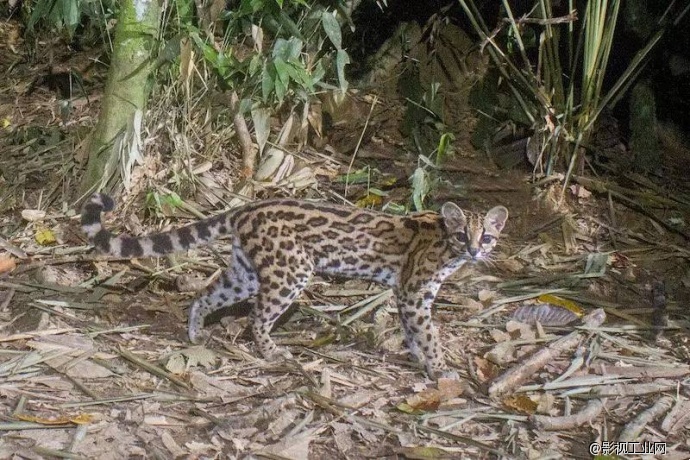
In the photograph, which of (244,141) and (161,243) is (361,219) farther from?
(244,141)

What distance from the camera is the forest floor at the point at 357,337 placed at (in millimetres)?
5008

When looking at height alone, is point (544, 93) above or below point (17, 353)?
above

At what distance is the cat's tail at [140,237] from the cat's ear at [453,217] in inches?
53.7

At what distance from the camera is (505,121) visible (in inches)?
336

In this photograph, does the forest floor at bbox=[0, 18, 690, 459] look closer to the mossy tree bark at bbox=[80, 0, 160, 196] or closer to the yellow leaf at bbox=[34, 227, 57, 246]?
the yellow leaf at bbox=[34, 227, 57, 246]

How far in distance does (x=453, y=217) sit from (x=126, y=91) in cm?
271


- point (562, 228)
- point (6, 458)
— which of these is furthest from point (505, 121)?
point (6, 458)

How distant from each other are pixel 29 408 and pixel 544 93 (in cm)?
477

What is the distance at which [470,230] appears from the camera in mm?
5898

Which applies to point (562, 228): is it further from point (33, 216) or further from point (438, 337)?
point (33, 216)

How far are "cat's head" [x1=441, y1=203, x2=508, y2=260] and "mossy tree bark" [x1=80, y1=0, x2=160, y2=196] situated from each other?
252 cm

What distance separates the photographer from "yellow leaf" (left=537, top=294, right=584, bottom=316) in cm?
655

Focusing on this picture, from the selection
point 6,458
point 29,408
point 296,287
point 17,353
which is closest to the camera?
point 6,458

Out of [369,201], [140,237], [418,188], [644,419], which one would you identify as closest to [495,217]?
[418,188]
